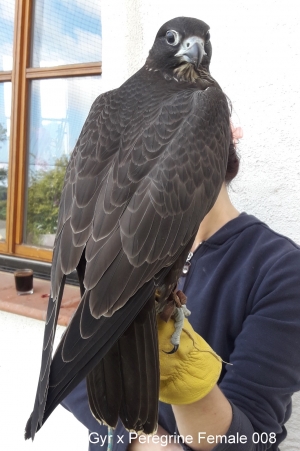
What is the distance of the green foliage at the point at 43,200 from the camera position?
104 inches

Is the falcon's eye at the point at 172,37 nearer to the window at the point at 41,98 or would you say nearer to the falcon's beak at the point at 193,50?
the falcon's beak at the point at 193,50

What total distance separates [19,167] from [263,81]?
168 cm

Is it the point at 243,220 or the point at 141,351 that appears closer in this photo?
the point at 141,351

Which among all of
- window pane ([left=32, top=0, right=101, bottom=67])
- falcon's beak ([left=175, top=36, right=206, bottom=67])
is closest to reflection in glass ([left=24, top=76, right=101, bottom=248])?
window pane ([left=32, top=0, right=101, bottom=67])

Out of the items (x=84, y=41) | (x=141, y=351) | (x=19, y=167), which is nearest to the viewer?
(x=141, y=351)

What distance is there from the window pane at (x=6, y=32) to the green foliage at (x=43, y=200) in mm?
786

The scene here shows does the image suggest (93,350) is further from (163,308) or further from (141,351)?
(163,308)

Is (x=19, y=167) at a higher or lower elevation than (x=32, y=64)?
lower

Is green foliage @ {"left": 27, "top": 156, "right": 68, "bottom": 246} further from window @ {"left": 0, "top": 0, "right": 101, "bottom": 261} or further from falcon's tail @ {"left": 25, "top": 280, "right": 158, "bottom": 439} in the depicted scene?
falcon's tail @ {"left": 25, "top": 280, "right": 158, "bottom": 439}

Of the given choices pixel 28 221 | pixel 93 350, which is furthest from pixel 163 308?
pixel 28 221

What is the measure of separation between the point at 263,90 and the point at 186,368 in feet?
4.25

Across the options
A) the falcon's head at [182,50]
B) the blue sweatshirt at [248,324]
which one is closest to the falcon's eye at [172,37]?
the falcon's head at [182,50]

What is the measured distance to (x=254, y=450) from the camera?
1149 mm

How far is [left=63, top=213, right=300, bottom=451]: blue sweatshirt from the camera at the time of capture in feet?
A: 3.73
